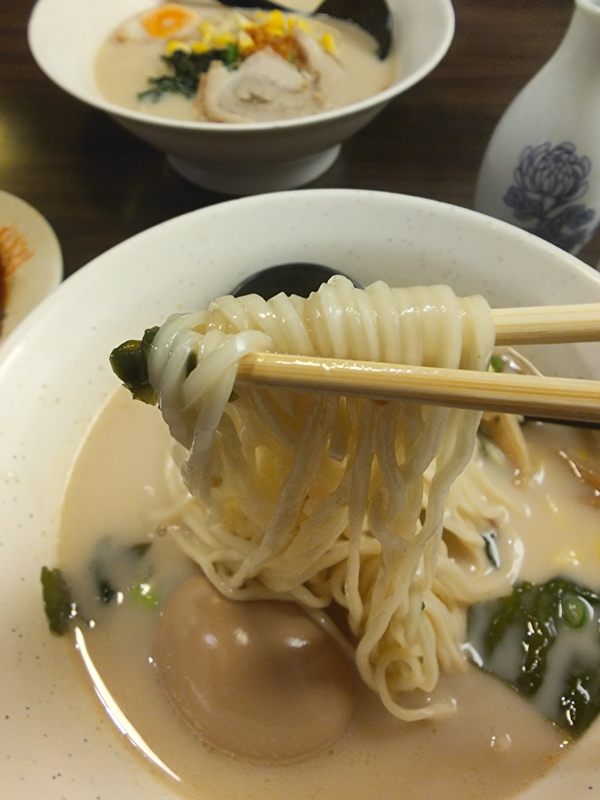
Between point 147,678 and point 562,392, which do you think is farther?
point 147,678

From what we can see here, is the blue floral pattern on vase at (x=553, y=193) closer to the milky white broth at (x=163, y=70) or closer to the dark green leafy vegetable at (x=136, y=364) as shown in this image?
the milky white broth at (x=163, y=70)

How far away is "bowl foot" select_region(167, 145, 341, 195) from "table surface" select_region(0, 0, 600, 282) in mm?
55

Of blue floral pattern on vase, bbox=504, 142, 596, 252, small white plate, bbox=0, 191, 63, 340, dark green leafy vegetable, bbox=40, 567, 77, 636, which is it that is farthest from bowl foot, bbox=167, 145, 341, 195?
dark green leafy vegetable, bbox=40, 567, 77, 636

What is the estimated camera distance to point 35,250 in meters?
2.31

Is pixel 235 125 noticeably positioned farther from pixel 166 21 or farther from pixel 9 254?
pixel 166 21

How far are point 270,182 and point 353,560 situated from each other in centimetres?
175

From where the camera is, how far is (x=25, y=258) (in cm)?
232

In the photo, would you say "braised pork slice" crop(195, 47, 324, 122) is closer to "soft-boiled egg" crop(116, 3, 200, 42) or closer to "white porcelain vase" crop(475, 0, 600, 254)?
"soft-boiled egg" crop(116, 3, 200, 42)

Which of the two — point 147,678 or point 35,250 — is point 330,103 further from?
point 147,678

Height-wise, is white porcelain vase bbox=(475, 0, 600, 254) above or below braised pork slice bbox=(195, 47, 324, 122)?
above

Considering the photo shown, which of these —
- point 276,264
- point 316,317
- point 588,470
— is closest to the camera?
point 316,317

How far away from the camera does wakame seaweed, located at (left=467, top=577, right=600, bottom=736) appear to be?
1.45 m

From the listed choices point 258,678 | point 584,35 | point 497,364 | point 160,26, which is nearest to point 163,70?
point 160,26

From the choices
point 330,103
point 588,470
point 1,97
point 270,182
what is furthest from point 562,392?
point 1,97
